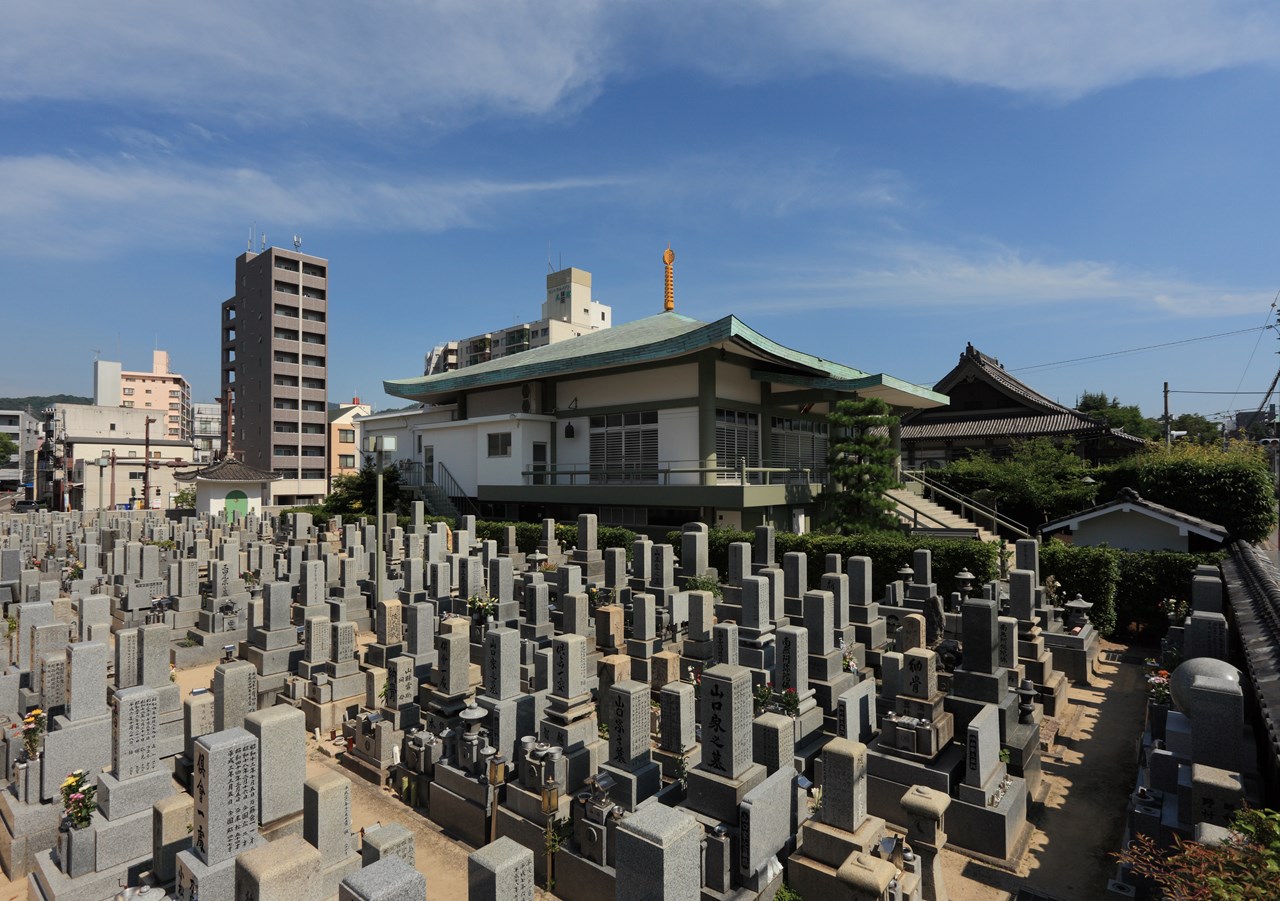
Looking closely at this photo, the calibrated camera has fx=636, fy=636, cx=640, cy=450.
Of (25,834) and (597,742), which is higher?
(597,742)

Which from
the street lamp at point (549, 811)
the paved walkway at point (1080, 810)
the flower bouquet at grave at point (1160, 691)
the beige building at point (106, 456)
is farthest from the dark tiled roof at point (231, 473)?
the flower bouquet at grave at point (1160, 691)

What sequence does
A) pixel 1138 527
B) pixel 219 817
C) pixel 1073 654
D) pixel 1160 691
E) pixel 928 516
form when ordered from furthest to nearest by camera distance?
pixel 928 516 < pixel 1138 527 < pixel 1073 654 < pixel 1160 691 < pixel 219 817

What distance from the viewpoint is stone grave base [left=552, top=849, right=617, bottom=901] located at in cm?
542

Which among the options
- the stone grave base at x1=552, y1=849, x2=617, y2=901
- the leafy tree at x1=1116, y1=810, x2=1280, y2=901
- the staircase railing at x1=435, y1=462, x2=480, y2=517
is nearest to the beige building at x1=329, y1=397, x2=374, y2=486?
the staircase railing at x1=435, y1=462, x2=480, y2=517

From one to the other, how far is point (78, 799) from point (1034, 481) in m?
26.8

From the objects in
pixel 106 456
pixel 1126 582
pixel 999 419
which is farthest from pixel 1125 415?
pixel 106 456

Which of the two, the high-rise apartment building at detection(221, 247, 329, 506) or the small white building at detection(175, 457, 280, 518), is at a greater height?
the high-rise apartment building at detection(221, 247, 329, 506)

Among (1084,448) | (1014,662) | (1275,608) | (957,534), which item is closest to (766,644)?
(1014,662)

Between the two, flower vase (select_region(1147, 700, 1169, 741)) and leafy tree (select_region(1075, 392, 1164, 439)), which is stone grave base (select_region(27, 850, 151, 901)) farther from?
leafy tree (select_region(1075, 392, 1164, 439))

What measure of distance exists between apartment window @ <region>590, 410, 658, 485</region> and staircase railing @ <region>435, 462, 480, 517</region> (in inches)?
220

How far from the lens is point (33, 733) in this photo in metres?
6.48

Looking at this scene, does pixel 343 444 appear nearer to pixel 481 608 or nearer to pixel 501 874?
pixel 481 608

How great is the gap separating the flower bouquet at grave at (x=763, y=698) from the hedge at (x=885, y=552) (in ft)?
19.7

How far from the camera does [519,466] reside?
22.7 meters
